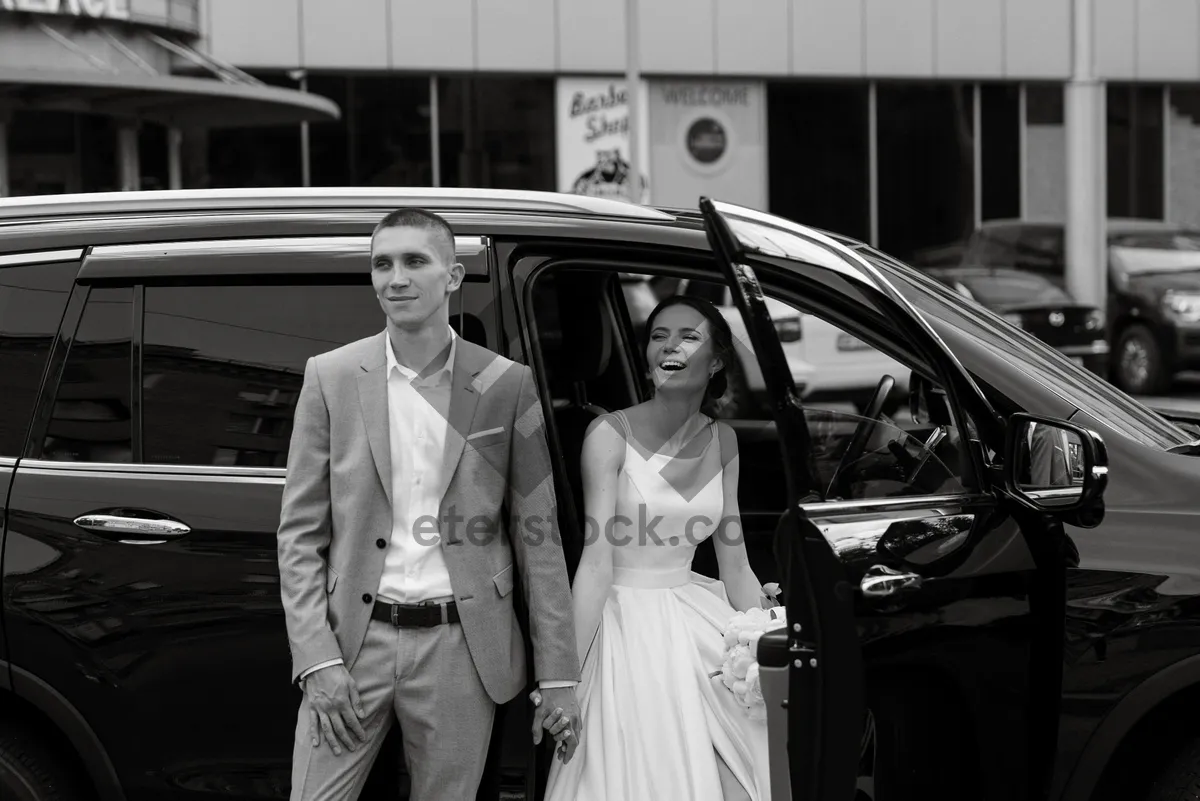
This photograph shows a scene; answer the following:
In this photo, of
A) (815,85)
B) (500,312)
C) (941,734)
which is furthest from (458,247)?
(815,85)

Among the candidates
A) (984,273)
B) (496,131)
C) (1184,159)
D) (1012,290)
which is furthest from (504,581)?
(1184,159)

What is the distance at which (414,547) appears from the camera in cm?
275

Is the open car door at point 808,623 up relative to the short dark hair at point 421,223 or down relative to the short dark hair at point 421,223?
down

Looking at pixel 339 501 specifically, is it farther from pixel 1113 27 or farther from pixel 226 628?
pixel 1113 27

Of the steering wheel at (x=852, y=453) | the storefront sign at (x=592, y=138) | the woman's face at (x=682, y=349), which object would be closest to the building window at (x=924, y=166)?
the storefront sign at (x=592, y=138)

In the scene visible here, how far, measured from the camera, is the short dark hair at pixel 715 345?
126 inches

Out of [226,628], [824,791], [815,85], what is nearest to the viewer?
[824,791]

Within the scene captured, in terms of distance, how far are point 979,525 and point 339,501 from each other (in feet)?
4.02

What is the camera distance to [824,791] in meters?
2.44

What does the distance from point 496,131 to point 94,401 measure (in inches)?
700

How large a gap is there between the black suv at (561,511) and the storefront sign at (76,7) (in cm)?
1466

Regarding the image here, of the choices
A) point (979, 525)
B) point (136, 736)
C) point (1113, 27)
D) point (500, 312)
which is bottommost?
point (136, 736)

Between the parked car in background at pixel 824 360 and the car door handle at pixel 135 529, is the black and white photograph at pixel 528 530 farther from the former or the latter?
the parked car in background at pixel 824 360

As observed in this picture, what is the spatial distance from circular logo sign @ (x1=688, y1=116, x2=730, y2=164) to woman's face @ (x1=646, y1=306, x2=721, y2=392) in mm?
18564
